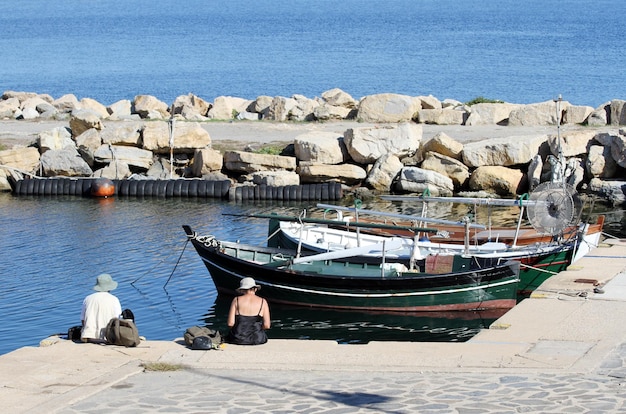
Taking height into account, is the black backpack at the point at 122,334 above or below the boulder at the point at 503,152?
below

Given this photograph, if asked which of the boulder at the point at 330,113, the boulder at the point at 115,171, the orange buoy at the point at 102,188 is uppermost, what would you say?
the boulder at the point at 330,113

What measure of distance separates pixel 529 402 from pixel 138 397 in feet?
17.6

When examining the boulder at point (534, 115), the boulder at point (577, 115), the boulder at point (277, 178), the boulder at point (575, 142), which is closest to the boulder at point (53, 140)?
the boulder at point (277, 178)

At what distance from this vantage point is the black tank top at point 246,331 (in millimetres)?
18875

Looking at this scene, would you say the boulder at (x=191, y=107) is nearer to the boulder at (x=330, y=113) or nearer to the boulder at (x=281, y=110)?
the boulder at (x=281, y=110)

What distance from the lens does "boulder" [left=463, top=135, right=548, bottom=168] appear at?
146 feet

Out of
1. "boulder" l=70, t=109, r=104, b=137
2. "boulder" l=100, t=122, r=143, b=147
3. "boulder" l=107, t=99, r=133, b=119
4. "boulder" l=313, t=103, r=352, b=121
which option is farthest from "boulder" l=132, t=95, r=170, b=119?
"boulder" l=313, t=103, r=352, b=121

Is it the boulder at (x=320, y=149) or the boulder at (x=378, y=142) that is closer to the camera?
the boulder at (x=378, y=142)

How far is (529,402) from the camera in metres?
14.9

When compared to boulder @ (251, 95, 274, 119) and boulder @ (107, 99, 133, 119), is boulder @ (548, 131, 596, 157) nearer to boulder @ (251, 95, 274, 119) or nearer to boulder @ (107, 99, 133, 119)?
boulder @ (251, 95, 274, 119)

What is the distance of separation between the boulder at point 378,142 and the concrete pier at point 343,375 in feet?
83.4

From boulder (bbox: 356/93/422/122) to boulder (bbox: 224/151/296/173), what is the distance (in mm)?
7517

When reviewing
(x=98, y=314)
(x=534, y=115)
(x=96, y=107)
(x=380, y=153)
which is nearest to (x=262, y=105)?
(x=96, y=107)

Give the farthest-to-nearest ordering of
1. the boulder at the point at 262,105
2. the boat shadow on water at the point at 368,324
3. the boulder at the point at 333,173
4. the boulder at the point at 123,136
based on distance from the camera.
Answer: the boulder at the point at 262,105, the boulder at the point at 123,136, the boulder at the point at 333,173, the boat shadow on water at the point at 368,324
